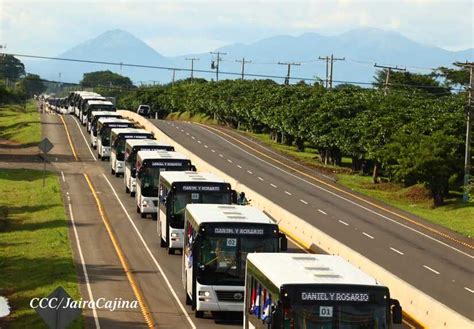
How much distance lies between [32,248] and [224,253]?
17.1m

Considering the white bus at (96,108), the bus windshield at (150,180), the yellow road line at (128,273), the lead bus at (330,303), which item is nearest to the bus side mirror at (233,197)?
the yellow road line at (128,273)

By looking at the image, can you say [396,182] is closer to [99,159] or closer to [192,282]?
[99,159]

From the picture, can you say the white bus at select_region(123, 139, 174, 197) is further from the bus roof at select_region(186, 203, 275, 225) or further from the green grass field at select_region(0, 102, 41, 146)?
the green grass field at select_region(0, 102, 41, 146)

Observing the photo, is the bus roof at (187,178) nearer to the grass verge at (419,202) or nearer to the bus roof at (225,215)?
the bus roof at (225,215)

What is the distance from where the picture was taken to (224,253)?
27297 mm

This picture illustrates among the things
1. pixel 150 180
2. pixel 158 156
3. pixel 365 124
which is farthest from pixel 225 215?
pixel 365 124

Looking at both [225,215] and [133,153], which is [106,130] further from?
[225,215]

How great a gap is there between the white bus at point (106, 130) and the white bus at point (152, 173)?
27479 millimetres

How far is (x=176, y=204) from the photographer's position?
125ft

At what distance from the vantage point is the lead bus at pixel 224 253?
26766mm

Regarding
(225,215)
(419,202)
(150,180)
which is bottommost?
(419,202)

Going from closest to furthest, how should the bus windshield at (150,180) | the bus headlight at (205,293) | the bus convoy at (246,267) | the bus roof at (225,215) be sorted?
1. the bus convoy at (246,267)
2. the bus headlight at (205,293)
3. the bus roof at (225,215)
4. the bus windshield at (150,180)

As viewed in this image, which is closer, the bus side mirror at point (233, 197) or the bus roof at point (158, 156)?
the bus side mirror at point (233, 197)

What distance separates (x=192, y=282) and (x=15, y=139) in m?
76.9
